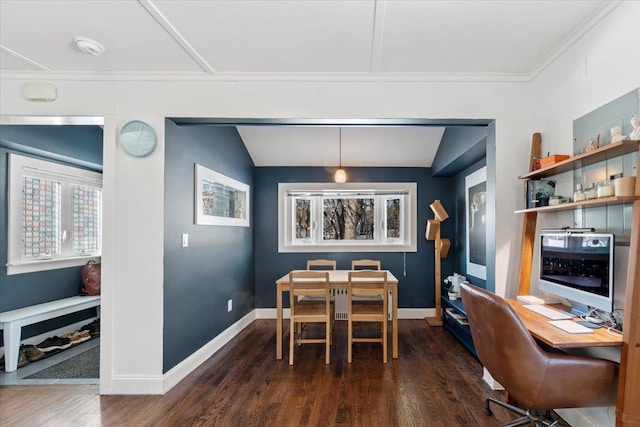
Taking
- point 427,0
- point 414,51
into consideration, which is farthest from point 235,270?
point 427,0

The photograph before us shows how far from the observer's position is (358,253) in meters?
5.01

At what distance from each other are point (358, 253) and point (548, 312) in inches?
118

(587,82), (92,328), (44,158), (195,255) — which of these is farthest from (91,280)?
(587,82)

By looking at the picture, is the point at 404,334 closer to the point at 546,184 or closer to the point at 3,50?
the point at 546,184

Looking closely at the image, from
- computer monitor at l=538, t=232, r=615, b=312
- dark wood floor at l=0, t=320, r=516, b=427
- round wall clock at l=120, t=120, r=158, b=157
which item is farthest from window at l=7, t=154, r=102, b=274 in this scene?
computer monitor at l=538, t=232, r=615, b=312

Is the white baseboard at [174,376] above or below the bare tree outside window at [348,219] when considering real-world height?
below

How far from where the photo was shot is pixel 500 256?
2.71 meters

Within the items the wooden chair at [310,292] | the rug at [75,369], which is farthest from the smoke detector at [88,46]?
the rug at [75,369]

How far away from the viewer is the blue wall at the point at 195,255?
280cm

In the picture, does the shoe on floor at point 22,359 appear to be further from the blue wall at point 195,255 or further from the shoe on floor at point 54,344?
the blue wall at point 195,255

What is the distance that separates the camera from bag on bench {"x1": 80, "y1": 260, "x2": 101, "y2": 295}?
4.21m

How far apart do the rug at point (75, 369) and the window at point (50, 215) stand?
1.17 metres

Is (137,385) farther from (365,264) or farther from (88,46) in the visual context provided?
(365,264)

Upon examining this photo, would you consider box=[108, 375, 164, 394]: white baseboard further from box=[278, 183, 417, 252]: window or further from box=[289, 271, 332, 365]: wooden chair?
box=[278, 183, 417, 252]: window
